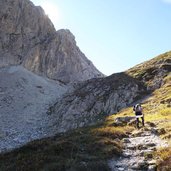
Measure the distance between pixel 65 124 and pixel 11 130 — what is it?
9214mm

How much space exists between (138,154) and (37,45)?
13904 centimetres

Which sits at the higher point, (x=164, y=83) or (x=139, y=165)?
(x=164, y=83)

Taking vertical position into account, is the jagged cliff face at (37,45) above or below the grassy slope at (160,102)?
above

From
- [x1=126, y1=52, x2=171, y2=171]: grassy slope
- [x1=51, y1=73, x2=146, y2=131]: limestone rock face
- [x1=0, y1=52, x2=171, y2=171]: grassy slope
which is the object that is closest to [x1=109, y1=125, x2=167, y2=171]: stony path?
[x1=0, y1=52, x2=171, y2=171]: grassy slope

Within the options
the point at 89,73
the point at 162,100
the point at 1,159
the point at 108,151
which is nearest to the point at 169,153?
the point at 108,151

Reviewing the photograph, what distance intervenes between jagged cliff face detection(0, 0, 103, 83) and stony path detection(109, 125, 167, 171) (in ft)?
397

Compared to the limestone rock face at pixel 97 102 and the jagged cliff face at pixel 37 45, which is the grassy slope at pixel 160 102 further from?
the jagged cliff face at pixel 37 45

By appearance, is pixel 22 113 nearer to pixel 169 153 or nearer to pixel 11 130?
pixel 11 130

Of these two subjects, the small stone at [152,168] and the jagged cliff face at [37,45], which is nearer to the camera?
the small stone at [152,168]

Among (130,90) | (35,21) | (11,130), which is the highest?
(35,21)

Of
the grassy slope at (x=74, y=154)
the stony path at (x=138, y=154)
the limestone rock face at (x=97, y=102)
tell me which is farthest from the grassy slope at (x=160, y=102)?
the limestone rock face at (x=97, y=102)

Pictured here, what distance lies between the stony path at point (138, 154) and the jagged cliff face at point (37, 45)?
397ft

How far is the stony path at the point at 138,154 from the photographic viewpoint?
65.3 ft

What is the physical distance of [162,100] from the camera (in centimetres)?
5409
